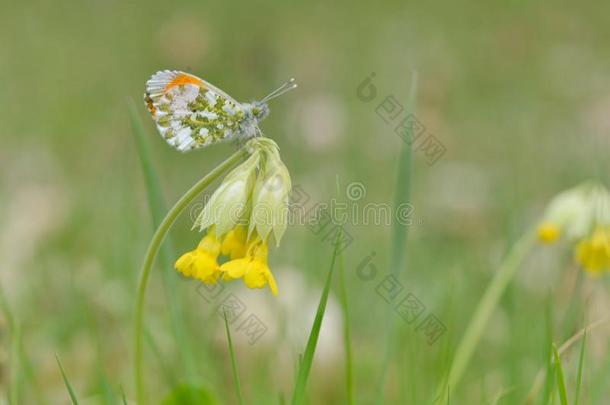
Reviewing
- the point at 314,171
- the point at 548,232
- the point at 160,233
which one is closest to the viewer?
the point at 160,233

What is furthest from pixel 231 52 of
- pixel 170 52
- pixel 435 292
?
pixel 435 292

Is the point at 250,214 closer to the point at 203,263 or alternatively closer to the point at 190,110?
the point at 203,263

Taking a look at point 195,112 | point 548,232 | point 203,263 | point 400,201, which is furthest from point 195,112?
point 548,232

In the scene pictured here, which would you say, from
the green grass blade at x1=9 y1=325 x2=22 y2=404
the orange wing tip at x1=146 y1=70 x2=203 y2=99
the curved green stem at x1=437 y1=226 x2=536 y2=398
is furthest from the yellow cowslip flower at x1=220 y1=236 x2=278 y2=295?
the curved green stem at x1=437 y1=226 x2=536 y2=398

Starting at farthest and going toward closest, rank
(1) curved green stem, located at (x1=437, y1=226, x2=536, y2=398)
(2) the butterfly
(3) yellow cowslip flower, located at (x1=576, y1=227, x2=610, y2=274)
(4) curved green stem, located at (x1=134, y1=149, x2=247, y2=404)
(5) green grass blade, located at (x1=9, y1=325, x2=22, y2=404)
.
Result: (3) yellow cowslip flower, located at (x1=576, y1=227, x2=610, y2=274) → (1) curved green stem, located at (x1=437, y1=226, x2=536, y2=398) → (5) green grass blade, located at (x1=9, y1=325, x2=22, y2=404) → (2) the butterfly → (4) curved green stem, located at (x1=134, y1=149, x2=247, y2=404)

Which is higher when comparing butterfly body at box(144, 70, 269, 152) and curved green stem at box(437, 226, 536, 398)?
butterfly body at box(144, 70, 269, 152)

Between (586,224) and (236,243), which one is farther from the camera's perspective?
(586,224)

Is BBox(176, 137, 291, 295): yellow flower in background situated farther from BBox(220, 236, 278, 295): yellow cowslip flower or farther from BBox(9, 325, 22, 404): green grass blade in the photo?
BBox(9, 325, 22, 404): green grass blade
